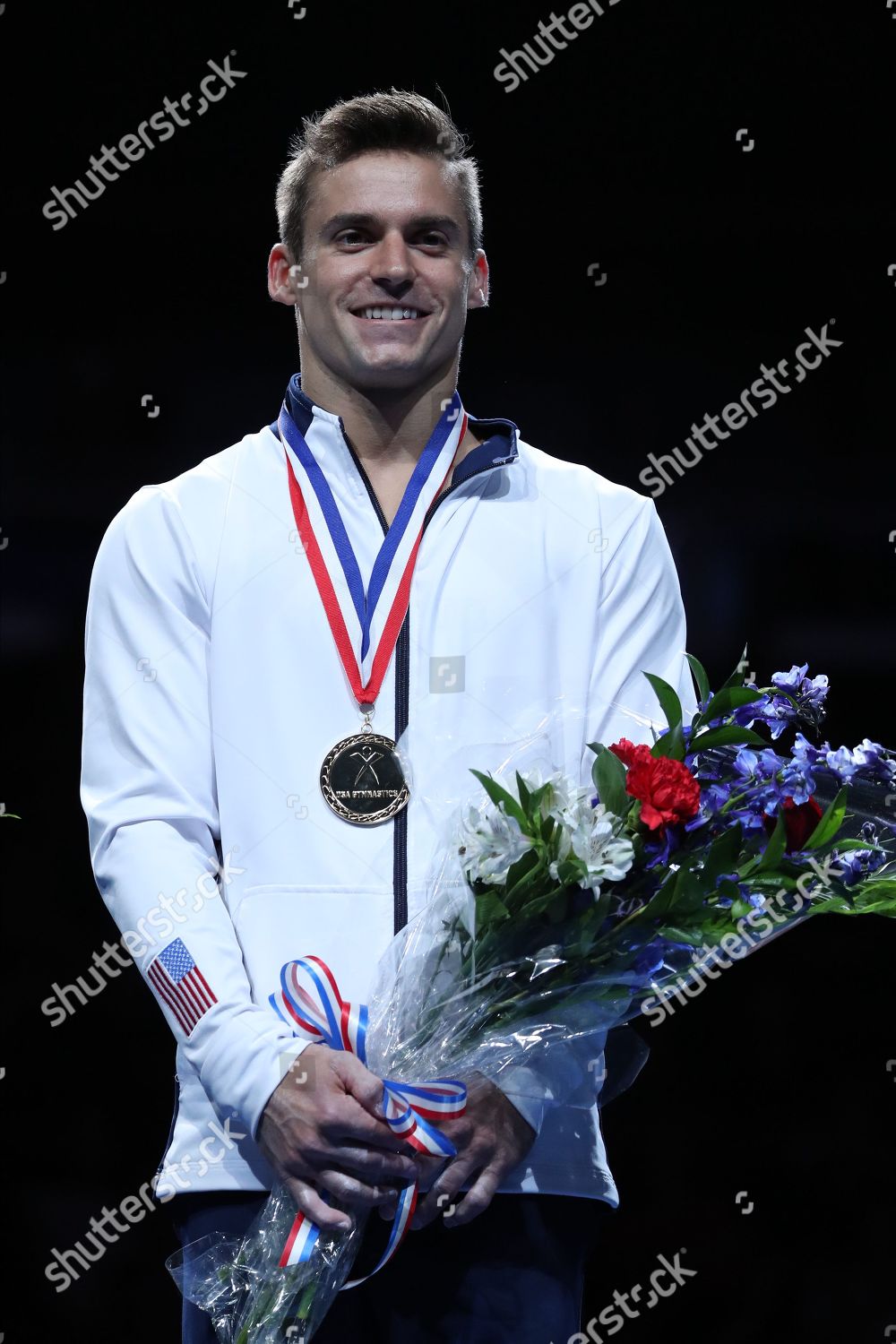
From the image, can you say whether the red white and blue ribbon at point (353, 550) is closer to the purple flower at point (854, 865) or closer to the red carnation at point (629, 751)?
the red carnation at point (629, 751)

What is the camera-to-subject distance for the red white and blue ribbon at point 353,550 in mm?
2361

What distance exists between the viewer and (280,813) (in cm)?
230

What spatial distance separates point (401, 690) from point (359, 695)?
2.2 inches

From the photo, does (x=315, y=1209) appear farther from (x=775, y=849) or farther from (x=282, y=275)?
(x=282, y=275)

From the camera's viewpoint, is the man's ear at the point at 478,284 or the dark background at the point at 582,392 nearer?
the man's ear at the point at 478,284

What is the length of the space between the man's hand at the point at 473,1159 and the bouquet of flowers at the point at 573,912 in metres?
0.03

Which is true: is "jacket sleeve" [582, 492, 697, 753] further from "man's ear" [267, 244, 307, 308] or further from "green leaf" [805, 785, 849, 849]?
"man's ear" [267, 244, 307, 308]

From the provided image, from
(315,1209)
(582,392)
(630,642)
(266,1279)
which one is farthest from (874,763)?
(582,392)

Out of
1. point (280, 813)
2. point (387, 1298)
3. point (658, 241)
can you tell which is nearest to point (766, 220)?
point (658, 241)

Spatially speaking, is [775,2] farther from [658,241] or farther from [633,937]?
[633,937]

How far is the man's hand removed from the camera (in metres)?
2.10

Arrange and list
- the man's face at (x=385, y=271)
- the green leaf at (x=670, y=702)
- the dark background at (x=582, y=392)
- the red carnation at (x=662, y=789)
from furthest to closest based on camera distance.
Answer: the dark background at (x=582, y=392) < the man's face at (x=385, y=271) < the green leaf at (x=670, y=702) < the red carnation at (x=662, y=789)

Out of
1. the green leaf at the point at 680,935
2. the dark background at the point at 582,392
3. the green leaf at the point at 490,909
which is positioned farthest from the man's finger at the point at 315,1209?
the dark background at the point at 582,392

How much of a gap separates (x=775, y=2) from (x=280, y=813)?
6.87 ft
